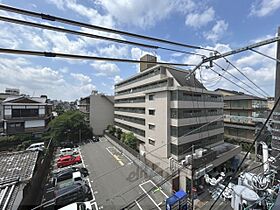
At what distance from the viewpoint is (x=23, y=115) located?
23.8 m

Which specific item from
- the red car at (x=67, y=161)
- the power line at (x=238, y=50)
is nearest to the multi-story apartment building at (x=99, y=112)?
the red car at (x=67, y=161)

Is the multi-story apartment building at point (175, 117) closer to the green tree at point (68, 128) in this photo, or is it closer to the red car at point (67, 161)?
the red car at point (67, 161)

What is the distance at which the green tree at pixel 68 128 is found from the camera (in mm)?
23719

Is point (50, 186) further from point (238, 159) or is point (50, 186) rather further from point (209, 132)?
point (238, 159)

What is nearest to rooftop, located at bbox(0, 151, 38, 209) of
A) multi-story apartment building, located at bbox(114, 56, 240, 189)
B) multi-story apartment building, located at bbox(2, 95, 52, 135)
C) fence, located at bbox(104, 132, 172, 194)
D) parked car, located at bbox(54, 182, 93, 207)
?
parked car, located at bbox(54, 182, 93, 207)

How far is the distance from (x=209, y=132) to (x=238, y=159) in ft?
15.9

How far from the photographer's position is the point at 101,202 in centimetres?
1048

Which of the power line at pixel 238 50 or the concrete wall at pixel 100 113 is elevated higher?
the power line at pixel 238 50

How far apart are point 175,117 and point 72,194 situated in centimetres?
1009

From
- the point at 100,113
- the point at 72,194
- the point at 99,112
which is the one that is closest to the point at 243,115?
the point at 72,194

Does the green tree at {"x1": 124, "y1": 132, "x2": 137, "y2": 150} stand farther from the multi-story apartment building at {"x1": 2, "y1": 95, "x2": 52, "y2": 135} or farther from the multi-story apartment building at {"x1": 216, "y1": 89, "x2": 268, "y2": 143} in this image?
the multi-story apartment building at {"x1": 2, "y1": 95, "x2": 52, "y2": 135}

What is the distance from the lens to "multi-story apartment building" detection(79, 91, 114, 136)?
101 feet

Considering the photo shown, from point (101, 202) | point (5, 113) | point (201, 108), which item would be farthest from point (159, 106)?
point (5, 113)

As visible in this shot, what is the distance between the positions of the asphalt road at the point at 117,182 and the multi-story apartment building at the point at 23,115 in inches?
409
